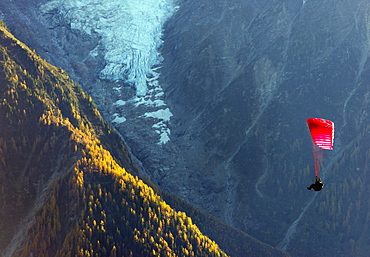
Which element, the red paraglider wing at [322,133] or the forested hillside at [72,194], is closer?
Answer: the red paraglider wing at [322,133]

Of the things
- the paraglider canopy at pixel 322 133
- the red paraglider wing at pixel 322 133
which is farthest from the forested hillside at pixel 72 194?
the red paraglider wing at pixel 322 133

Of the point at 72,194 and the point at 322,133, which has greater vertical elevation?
the point at 322,133

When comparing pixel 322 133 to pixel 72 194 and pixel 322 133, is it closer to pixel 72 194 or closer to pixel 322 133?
pixel 322 133

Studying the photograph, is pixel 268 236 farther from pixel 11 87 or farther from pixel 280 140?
pixel 11 87

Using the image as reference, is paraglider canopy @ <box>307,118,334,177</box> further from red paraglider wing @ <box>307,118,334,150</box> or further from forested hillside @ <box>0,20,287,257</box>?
forested hillside @ <box>0,20,287,257</box>

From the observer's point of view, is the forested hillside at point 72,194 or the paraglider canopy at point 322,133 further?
the forested hillside at point 72,194

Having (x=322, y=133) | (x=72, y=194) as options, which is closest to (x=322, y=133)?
(x=322, y=133)

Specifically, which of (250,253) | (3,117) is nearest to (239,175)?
(250,253)

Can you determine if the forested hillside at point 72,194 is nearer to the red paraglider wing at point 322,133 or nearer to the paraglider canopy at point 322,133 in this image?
the paraglider canopy at point 322,133
